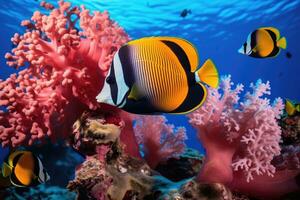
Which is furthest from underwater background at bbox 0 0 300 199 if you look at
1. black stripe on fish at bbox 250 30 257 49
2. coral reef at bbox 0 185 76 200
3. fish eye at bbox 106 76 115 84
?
fish eye at bbox 106 76 115 84

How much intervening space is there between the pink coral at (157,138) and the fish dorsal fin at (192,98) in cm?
209

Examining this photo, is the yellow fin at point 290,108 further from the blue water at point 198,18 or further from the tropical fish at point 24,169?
the blue water at point 198,18

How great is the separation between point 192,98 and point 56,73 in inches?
75.1

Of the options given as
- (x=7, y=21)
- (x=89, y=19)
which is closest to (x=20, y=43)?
(x=89, y=19)

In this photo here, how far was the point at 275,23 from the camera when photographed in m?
36.1

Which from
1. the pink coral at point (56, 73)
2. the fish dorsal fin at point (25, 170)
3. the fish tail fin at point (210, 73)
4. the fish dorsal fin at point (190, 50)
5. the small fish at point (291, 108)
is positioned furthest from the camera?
the small fish at point (291, 108)

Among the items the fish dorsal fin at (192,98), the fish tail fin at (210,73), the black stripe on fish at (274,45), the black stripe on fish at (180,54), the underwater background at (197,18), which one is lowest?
the fish dorsal fin at (192,98)

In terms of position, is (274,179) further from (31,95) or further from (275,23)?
(275,23)

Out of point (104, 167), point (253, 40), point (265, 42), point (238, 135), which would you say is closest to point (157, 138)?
point (104, 167)

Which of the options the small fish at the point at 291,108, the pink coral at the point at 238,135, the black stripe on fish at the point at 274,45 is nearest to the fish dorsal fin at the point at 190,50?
the pink coral at the point at 238,135

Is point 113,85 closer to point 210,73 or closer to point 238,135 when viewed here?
point 210,73

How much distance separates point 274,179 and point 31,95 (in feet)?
9.00

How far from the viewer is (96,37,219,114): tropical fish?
1.58 metres

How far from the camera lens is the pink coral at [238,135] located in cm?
263
